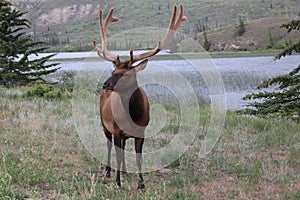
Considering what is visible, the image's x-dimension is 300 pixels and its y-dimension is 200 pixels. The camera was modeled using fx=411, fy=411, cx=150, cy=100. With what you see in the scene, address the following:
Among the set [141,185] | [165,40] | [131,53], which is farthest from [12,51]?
[141,185]

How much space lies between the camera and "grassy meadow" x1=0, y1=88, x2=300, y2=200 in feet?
17.6

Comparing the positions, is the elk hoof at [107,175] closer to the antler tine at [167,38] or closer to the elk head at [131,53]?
the elk head at [131,53]

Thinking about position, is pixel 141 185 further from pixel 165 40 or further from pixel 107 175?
pixel 165 40

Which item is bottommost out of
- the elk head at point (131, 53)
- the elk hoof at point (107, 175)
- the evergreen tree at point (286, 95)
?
the elk hoof at point (107, 175)

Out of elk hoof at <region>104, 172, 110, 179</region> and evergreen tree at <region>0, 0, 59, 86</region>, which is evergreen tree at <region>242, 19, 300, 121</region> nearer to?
elk hoof at <region>104, 172, 110, 179</region>

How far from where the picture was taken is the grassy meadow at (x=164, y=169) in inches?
211

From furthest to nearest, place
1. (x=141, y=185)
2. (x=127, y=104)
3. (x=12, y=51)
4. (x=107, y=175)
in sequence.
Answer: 1. (x=12, y=51)
2. (x=107, y=175)
3. (x=127, y=104)
4. (x=141, y=185)

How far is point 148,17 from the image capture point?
484ft

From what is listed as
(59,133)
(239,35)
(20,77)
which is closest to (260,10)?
(239,35)

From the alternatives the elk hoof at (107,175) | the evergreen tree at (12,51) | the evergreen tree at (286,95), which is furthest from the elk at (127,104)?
the evergreen tree at (12,51)

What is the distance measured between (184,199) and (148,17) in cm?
14557

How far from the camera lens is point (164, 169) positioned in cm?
678

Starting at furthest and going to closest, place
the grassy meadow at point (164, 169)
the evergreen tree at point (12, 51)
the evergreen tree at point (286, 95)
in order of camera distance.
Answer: the evergreen tree at point (12, 51)
the evergreen tree at point (286, 95)
the grassy meadow at point (164, 169)

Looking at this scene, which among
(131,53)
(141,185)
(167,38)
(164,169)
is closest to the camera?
(131,53)
